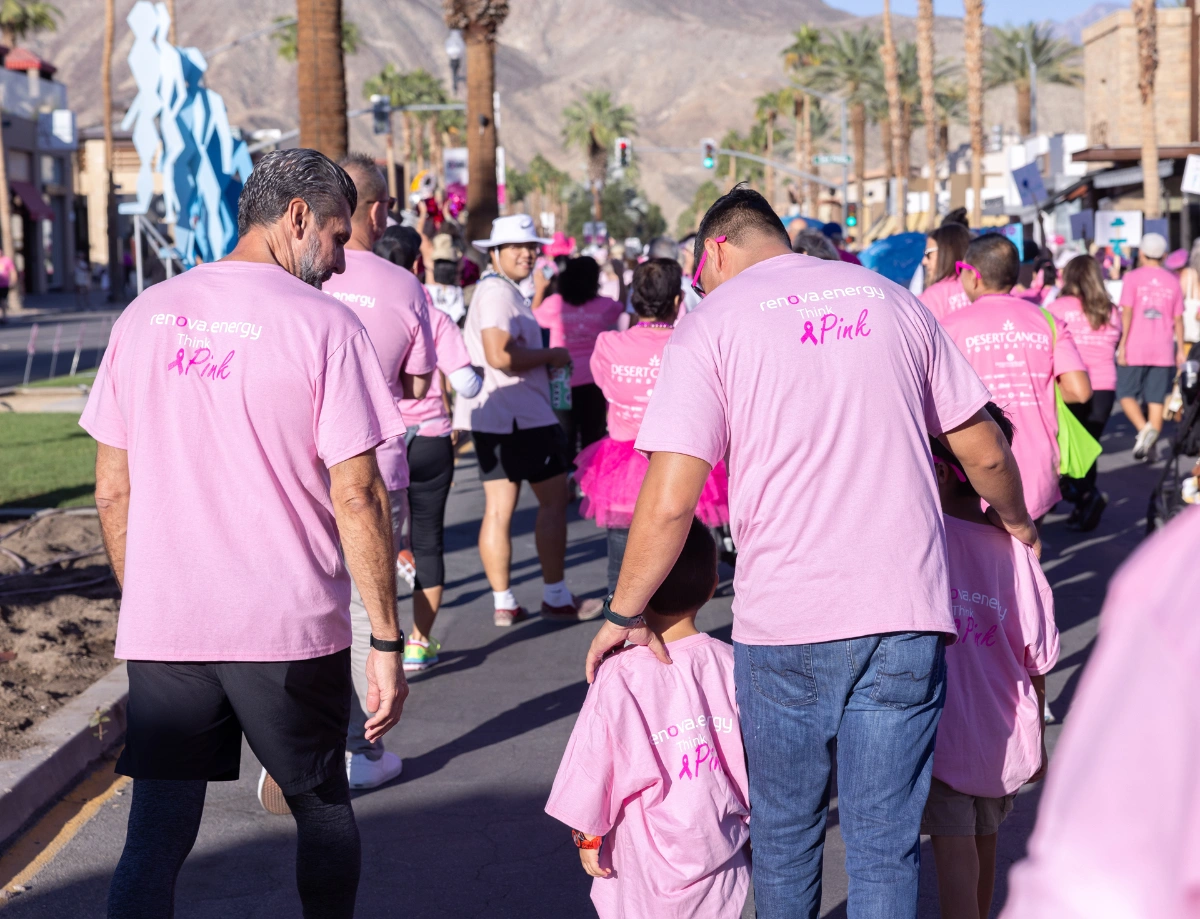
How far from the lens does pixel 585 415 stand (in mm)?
11172

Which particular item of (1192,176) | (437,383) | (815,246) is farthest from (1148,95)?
(437,383)

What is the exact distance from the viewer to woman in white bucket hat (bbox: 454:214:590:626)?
7.34 m

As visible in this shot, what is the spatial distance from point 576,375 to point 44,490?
4487 mm

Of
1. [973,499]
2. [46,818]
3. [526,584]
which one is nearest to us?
[973,499]

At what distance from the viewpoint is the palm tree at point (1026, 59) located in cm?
6781

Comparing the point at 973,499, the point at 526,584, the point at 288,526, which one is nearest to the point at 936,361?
the point at 973,499

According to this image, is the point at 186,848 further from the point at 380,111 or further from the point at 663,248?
the point at 380,111

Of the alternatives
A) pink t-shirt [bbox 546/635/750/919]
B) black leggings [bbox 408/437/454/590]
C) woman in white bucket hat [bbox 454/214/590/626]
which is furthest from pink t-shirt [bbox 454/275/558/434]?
pink t-shirt [bbox 546/635/750/919]

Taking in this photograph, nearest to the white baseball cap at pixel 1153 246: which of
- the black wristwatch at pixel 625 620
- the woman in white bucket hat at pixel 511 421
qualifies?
the woman in white bucket hat at pixel 511 421

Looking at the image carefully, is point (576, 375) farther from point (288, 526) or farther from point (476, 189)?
point (476, 189)

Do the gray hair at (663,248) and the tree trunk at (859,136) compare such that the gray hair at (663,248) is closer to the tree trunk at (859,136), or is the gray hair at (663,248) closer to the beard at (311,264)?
the beard at (311,264)

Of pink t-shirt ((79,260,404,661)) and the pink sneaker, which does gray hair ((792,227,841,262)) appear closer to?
the pink sneaker

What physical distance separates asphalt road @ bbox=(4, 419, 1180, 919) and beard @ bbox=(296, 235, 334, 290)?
6.42 ft

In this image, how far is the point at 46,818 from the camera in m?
4.82
